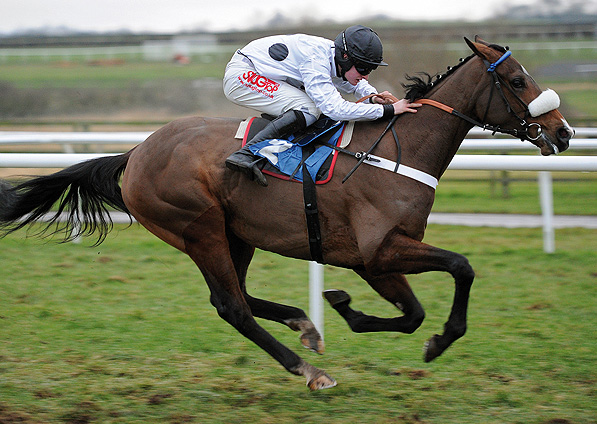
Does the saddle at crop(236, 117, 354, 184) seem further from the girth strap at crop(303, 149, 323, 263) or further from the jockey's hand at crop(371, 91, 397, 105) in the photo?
the jockey's hand at crop(371, 91, 397, 105)

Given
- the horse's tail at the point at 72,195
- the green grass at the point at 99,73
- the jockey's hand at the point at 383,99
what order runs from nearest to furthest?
the jockey's hand at the point at 383,99 < the horse's tail at the point at 72,195 < the green grass at the point at 99,73

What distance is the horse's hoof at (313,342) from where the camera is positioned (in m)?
4.02

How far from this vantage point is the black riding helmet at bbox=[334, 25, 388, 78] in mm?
3713

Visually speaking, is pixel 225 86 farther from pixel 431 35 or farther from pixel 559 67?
pixel 559 67

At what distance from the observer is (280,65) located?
3904 millimetres

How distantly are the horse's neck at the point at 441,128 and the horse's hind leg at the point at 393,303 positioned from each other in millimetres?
638

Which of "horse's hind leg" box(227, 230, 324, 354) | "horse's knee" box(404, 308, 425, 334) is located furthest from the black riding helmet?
"horse's knee" box(404, 308, 425, 334)

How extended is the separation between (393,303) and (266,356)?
3.22 feet

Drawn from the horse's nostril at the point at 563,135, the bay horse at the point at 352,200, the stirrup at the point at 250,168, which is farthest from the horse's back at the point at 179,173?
the horse's nostril at the point at 563,135

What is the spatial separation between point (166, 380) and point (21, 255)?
388 centimetres

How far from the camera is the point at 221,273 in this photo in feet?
13.0

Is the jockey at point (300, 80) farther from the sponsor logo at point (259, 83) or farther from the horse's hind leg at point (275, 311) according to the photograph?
the horse's hind leg at point (275, 311)

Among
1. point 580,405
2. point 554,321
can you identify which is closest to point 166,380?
point 580,405

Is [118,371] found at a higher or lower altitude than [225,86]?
lower
